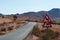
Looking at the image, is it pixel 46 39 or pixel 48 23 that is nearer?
pixel 46 39

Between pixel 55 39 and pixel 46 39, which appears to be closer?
pixel 46 39

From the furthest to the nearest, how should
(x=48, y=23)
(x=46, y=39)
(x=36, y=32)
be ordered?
(x=36, y=32), (x=48, y=23), (x=46, y=39)

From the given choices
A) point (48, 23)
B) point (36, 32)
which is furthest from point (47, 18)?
point (36, 32)

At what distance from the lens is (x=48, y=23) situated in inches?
1264

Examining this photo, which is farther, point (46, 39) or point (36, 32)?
point (36, 32)

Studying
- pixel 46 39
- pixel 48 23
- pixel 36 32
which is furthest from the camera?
pixel 36 32

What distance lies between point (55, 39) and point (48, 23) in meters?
2.54

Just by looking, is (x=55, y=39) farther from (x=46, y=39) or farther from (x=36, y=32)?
Result: (x=36, y=32)

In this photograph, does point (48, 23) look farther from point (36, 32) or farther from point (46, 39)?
point (36, 32)

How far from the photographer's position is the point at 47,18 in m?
30.4

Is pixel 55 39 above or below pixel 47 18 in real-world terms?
below

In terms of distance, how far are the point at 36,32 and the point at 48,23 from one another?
7.09 m

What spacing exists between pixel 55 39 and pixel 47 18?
374 cm

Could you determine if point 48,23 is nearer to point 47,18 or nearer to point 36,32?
point 47,18
